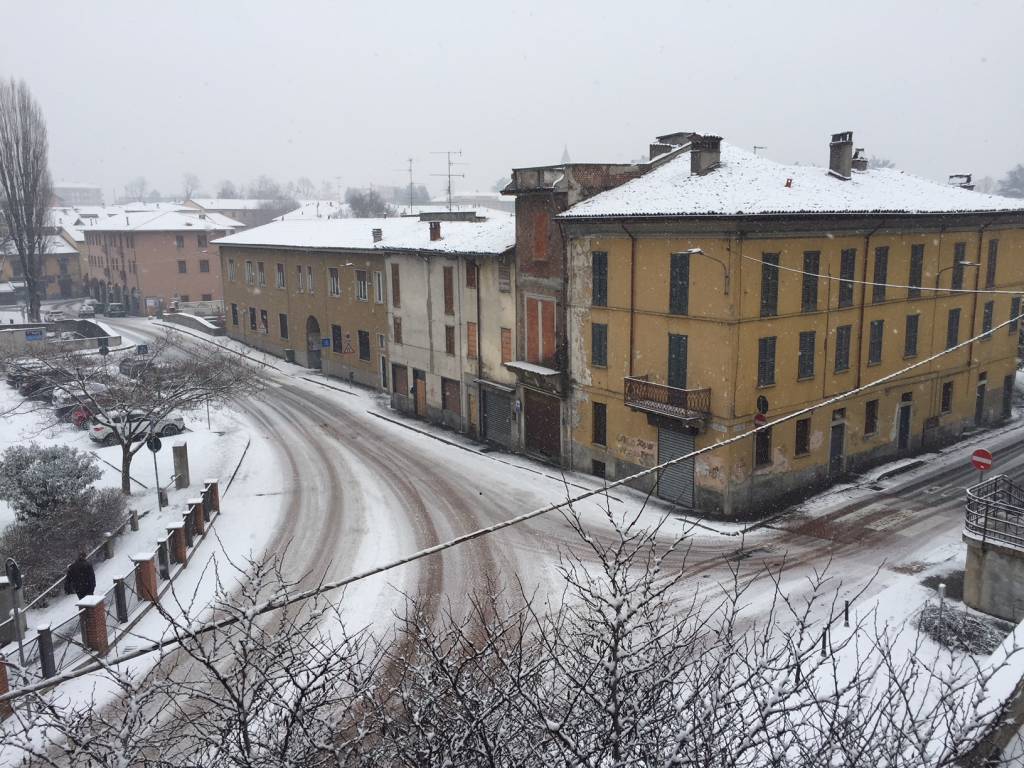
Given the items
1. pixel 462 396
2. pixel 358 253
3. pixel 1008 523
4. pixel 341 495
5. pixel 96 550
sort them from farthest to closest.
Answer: pixel 358 253
pixel 462 396
pixel 341 495
pixel 96 550
pixel 1008 523

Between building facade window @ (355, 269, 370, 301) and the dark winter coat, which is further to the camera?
building facade window @ (355, 269, 370, 301)

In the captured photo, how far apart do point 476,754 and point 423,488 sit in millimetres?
19664

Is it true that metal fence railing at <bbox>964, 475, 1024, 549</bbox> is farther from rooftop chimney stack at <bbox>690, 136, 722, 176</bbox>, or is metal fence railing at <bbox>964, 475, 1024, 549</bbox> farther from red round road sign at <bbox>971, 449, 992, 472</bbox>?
rooftop chimney stack at <bbox>690, 136, 722, 176</bbox>

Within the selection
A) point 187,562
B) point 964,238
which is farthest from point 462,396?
point 964,238

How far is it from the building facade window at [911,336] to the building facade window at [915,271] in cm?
79

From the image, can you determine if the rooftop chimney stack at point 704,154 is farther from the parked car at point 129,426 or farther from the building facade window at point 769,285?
the parked car at point 129,426

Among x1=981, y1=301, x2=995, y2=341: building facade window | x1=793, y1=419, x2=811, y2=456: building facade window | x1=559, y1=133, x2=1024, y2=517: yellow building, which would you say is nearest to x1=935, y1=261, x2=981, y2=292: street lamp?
x1=559, y1=133, x2=1024, y2=517: yellow building

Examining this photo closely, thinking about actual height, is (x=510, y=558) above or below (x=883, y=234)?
below

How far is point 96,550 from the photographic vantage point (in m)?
20.1

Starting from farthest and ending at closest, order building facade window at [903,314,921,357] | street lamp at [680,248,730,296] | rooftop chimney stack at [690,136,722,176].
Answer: building facade window at [903,314,921,357] → rooftop chimney stack at [690,136,722,176] → street lamp at [680,248,730,296]

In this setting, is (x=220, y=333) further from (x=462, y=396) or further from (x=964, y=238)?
(x=964, y=238)

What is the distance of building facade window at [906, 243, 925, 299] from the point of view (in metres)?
27.8

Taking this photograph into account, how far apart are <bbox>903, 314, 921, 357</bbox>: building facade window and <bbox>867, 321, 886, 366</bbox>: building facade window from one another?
162 centimetres

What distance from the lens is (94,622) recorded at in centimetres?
1545
